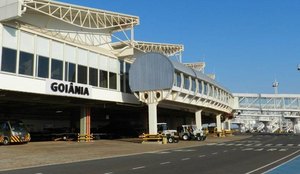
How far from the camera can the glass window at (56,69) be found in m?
35.9

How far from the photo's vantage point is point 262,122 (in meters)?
164

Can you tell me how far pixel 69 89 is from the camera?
37.3 metres

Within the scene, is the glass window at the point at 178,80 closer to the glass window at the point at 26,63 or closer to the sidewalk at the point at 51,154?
the sidewalk at the point at 51,154

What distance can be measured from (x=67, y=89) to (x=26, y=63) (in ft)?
18.1

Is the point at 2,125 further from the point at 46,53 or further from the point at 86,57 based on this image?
the point at 86,57

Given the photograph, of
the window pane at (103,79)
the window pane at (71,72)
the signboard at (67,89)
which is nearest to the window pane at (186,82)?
the window pane at (103,79)

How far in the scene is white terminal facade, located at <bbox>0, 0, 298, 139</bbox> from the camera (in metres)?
32.1

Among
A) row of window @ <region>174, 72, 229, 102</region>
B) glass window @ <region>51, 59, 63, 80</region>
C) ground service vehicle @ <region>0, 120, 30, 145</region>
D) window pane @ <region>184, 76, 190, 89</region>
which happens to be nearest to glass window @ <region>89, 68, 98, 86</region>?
glass window @ <region>51, 59, 63, 80</region>

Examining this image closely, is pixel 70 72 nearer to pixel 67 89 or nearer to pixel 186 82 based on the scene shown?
pixel 67 89

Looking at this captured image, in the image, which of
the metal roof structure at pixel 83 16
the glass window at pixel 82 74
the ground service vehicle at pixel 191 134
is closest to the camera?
the metal roof structure at pixel 83 16

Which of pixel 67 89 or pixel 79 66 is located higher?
pixel 79 66

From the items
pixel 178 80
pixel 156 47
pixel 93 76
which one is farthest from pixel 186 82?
pixel 93 76

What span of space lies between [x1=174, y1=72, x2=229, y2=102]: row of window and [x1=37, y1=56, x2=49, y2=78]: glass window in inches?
681

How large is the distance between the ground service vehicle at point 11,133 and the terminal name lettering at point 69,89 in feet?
20.7
